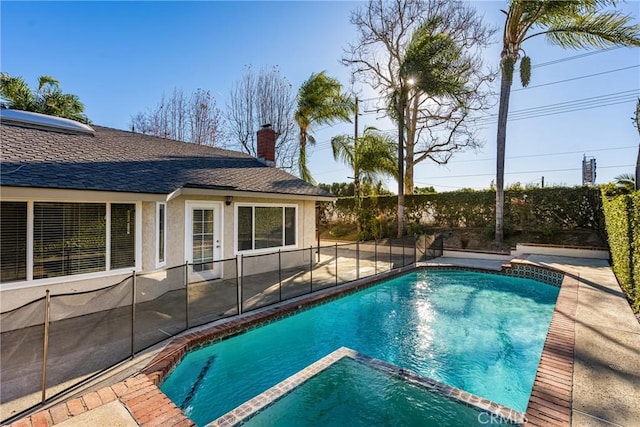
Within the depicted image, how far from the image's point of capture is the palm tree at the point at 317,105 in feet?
52.4

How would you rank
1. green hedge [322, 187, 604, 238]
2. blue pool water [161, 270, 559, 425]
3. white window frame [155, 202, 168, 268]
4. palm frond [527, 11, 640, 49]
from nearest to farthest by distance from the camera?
blue pool water [161, 270, 559, 425] → white window frame [155, 202, 168, 268] → palm frond [527, 11, 640, 49] → green hedge [322, 187, 604, 238]

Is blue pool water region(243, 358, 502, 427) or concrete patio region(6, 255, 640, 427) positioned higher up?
concrete patio region(6, 255, 640, 427)

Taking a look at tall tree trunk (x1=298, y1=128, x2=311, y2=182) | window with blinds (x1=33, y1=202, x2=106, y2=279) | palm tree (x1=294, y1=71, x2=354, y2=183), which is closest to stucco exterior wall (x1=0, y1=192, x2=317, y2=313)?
window with blinds (x1=33, y1=202, x2=106, y2=279)

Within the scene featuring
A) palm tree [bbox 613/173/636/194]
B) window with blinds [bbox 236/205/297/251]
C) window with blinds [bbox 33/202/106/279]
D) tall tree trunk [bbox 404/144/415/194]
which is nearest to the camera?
window with blinds [bbox 33/202/106/279]

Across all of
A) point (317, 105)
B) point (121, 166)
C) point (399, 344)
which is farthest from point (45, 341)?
point (317, 105)

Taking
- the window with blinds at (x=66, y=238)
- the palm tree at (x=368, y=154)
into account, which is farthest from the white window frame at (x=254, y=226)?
the palm tree at (x=368, y=154)

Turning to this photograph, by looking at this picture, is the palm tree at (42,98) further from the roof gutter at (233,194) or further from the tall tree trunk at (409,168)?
the tall tree trunk at (409,168)

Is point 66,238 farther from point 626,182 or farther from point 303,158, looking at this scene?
point 626,182

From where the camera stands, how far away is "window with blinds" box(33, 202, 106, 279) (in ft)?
18.3

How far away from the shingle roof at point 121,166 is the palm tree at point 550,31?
8.80 meters

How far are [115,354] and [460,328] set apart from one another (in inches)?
248
